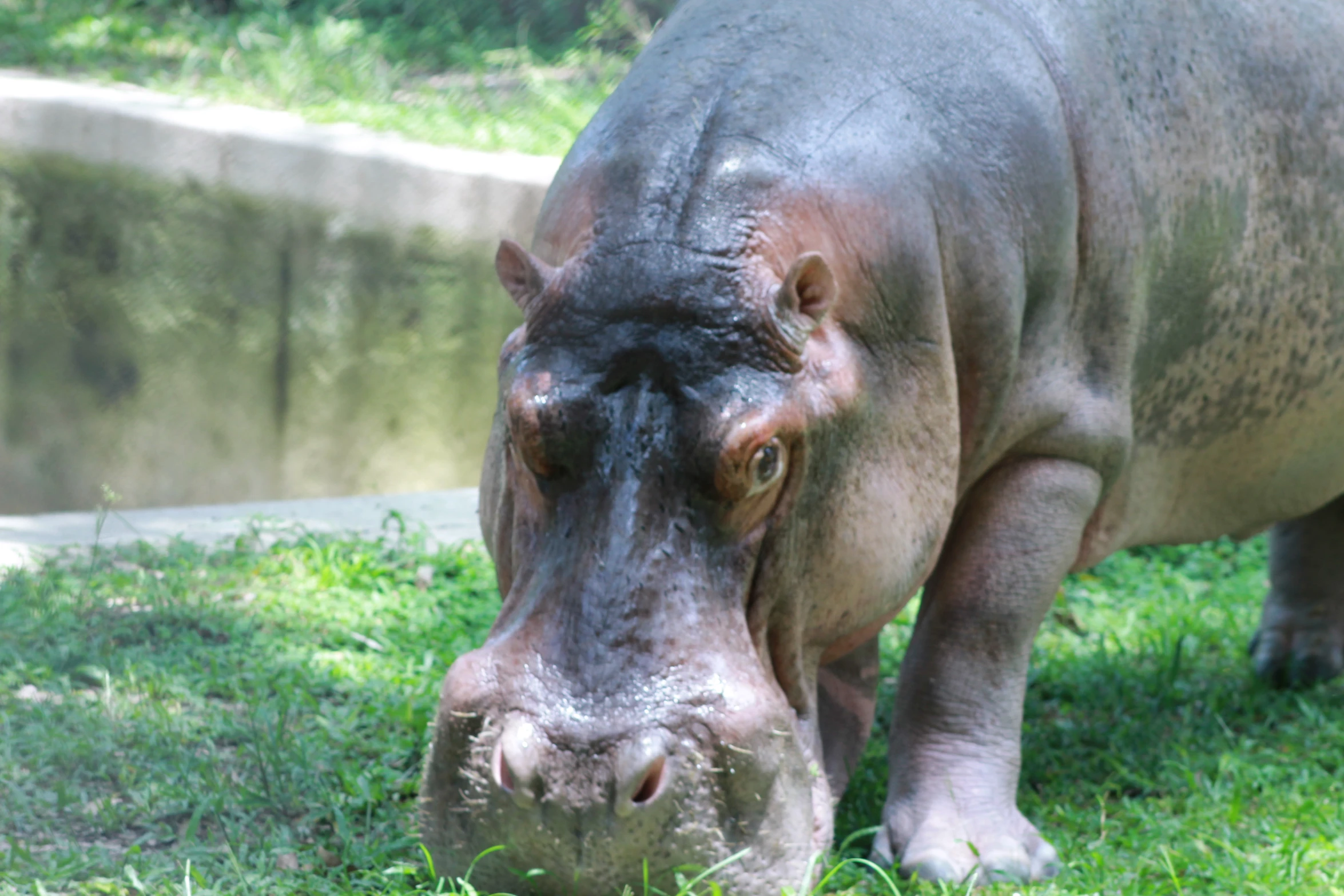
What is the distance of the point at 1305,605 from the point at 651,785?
2.88 metres

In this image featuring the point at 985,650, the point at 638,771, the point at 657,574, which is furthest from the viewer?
the point at 985,650

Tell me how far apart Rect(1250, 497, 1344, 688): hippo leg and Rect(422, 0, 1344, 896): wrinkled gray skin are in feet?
2.59

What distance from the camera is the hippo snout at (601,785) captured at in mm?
2176

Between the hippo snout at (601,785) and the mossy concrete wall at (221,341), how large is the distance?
498 cm

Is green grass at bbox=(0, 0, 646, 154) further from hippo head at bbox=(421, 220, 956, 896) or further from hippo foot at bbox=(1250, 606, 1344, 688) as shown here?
hippo head at bbox=(421, 220, 956, 896)

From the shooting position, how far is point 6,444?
7.15 meters

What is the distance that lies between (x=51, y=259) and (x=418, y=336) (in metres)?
1.71

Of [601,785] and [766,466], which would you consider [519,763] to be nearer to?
[601,785]

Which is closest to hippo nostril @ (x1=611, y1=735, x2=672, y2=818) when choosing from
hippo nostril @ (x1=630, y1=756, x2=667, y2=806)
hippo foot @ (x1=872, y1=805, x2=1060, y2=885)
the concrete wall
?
hippo nostril @ (x1=630, y1=756, x2=667, y2=806)

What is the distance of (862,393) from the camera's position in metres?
2.56

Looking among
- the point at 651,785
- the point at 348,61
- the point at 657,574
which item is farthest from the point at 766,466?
the point at 348,61

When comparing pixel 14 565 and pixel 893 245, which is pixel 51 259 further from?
pixel 893 245

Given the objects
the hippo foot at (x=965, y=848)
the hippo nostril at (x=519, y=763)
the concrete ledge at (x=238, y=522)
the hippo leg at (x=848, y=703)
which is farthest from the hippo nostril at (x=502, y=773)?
the concrete ledge at (x=238, y=522)

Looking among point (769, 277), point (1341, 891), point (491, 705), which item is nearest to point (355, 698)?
point (491, 705)
